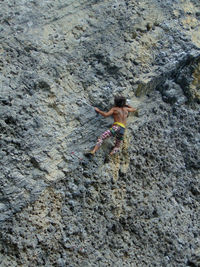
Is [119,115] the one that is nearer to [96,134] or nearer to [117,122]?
[117,122]

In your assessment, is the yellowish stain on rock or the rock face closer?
the rock face

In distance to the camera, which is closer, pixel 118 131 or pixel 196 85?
pixel 118 131

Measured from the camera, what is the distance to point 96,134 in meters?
4.47

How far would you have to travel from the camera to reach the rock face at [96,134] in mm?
3990

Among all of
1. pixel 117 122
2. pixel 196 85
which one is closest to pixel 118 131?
pixel 117 122

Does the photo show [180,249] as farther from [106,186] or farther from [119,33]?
[119,33]

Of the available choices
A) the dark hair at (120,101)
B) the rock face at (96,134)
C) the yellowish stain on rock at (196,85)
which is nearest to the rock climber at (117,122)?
the dark hair at (120,101)

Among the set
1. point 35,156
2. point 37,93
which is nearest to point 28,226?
point 35,156

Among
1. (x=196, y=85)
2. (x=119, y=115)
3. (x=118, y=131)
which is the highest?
(x=196, y=85)

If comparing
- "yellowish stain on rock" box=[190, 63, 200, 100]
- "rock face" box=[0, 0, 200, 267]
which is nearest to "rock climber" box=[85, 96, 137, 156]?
"rock face" box=[0, 0, 200, 267]

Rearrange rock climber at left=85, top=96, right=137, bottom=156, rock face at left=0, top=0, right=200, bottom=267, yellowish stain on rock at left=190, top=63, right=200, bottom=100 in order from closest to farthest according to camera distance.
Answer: rock face at left=0, top=0, right=200, bottom=267
rock climber at left=85, top=96, right=137, bottom=156
yellowish stain on rock at left=190, top=63, right=200, bottom=100

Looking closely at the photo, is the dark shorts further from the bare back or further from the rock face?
the rock face

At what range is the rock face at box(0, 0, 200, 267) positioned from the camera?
3.99 m

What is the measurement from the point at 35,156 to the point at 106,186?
2.77 feet
